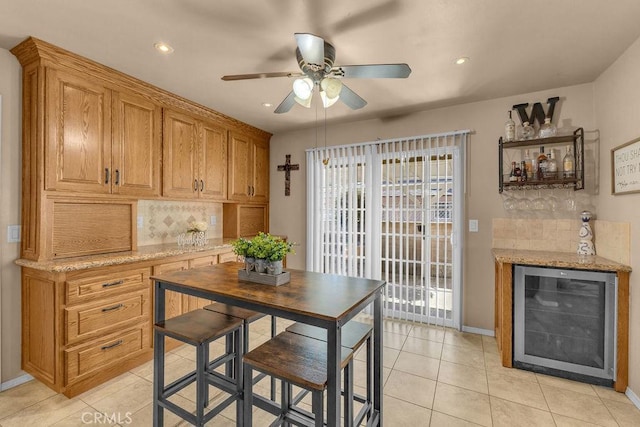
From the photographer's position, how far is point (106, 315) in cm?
239

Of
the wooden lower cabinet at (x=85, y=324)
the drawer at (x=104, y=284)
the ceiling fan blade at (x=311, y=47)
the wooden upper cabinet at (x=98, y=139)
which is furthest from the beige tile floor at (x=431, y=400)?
the ceiling fan blade at (x=311, y=47)

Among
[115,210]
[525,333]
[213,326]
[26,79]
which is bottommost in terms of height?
[525,333]

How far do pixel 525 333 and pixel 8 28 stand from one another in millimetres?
4583

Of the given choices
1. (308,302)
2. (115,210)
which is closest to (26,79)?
(115,210)

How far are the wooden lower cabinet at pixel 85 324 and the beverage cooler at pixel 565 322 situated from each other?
10.9ft

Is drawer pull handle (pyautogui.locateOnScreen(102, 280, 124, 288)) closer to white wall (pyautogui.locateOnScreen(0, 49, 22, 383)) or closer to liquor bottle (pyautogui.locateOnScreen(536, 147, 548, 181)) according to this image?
white wall (pyautogui.locateOnScreen(0, 49, 22, 383))

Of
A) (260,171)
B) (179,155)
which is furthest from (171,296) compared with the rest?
(260,171)

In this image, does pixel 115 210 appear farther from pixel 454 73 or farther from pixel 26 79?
pixel 454 73

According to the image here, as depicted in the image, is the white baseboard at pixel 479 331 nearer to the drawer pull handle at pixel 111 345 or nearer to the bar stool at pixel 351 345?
the bar stool at pixel 351 345

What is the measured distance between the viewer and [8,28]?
2.02 m

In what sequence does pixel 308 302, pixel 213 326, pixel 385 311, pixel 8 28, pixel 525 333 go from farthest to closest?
pixel 385 311 < pixel 525 333 < pixel 8 28 < pixel 213 326 < pixel 308 302

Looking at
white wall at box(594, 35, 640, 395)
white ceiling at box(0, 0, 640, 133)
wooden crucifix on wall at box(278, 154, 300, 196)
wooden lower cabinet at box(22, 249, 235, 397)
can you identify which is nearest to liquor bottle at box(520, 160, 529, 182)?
white wall at box(594, 35, 640, 395)

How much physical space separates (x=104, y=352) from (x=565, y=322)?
378 centimetres

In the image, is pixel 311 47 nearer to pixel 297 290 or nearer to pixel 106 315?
pixel 297 290
